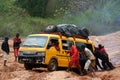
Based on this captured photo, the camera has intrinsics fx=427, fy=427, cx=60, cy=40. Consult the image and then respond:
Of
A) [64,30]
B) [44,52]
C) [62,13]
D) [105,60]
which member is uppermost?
[62,13]

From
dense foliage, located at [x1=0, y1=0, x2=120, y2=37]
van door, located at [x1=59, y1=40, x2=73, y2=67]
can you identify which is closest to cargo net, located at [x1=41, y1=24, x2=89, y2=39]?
van door, located at [x1=59, y1=40, x2=73, y2=67]

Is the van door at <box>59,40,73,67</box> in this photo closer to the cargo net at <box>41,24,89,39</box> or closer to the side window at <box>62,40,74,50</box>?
the side window at <box>62,40,74,50</box>

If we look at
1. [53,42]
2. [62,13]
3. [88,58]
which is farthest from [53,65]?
[62,13]

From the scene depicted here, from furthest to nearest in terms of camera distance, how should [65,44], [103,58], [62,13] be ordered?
[62,13] < [103,58] < [65,44]

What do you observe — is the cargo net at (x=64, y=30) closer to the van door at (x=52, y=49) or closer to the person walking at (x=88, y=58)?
the van door at (x=52, y=49)

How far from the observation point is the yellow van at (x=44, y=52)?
2086 cm

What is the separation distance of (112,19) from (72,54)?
37.8 m

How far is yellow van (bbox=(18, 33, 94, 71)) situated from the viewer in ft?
68.4

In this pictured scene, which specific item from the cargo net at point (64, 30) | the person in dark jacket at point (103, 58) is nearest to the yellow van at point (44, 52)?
the cargo net at point (64, 30)

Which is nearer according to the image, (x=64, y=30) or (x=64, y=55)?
(x=64, y=55)

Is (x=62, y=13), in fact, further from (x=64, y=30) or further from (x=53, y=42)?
(x=53, y=42)

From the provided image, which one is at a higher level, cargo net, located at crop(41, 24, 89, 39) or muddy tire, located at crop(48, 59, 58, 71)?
cargo net, located at crop(41, 24, 89, 39)

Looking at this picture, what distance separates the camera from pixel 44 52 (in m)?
20.8

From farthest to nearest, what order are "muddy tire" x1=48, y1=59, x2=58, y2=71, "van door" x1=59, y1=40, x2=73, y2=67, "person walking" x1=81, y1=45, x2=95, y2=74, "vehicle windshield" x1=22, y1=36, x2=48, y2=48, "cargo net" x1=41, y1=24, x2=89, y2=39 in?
"cargo net" x1=41, y1=24, x2=89, y2=39 < "van door" x1=59, y1=40, x2=73, y2=67 < "person walking" x1=81, y1=45, x2=95, y2=74 < "vehicle windshield" x1=22, y1=36, x2=48, y2=48 < "muddy tire" x1=48, y1=59, x2=58, y2=71
